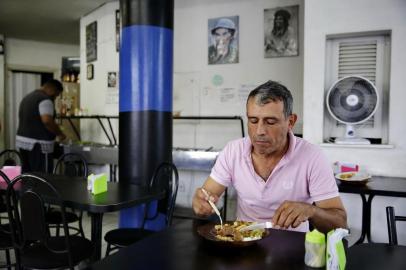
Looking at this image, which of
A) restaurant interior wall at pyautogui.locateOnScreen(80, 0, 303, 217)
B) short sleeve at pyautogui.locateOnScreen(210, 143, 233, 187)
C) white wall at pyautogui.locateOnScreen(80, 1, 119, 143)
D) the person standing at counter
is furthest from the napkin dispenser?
white wall at pyautogui.locateOnScreen(80, 1, 119, 143)

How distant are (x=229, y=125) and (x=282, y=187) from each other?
3.33 metres

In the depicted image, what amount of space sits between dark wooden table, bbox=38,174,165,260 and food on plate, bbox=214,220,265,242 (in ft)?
2.91

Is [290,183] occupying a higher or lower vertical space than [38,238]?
higher

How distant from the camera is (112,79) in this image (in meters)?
5.86

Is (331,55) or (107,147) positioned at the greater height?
(331,55)

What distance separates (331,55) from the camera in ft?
11.8

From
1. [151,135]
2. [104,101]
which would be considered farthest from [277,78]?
[104,101]

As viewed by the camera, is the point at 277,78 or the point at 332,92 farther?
the point at 277,78

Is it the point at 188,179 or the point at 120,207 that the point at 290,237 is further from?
the point at 188,179

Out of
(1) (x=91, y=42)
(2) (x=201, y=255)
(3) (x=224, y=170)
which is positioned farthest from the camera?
(1) (x=91, y=42)

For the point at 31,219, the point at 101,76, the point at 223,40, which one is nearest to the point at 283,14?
the point at 223,40

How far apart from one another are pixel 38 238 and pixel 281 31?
3.72 metres

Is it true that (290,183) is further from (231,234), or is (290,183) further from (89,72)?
(89,72)

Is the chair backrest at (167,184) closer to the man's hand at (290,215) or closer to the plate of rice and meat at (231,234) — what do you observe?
the plate of rice and meat at (231,234)
